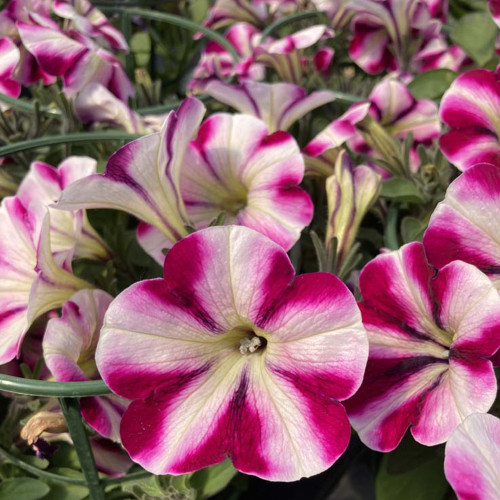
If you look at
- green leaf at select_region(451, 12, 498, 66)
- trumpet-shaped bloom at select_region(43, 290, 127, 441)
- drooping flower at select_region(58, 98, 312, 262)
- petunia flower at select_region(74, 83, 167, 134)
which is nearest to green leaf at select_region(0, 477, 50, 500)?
trumpet-shaped bloom at select_region(43, 290, 127, 441)

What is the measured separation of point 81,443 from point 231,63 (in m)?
0.68

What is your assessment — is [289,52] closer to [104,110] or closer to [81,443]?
[104,110]

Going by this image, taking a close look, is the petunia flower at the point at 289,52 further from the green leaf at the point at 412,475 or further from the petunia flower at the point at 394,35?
the green leaf at the point at 412,475

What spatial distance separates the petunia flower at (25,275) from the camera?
47 cm

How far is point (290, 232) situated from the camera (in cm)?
52

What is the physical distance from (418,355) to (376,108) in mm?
342

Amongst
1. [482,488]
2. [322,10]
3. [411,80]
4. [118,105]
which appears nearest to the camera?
[482,488]

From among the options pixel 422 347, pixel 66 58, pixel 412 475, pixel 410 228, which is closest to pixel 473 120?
pixel 410 228

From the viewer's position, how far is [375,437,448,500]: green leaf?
1.76 feet

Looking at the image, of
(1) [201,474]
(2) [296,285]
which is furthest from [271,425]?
(1) [201,474]

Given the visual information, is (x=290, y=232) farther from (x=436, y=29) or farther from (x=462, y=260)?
(x=436, y=29)

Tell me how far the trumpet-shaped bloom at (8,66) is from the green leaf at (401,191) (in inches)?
16.2

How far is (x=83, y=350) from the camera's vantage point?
492 millimetres

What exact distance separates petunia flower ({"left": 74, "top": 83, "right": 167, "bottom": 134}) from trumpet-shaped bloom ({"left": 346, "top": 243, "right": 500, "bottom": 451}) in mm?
342
